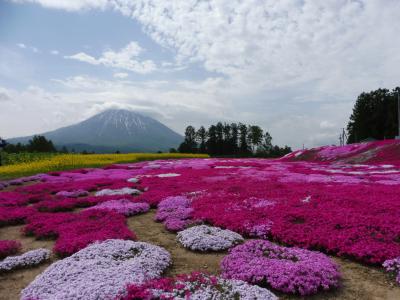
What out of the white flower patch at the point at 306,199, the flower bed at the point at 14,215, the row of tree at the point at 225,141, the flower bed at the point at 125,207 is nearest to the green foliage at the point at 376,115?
the row of tree at the point at 225,141

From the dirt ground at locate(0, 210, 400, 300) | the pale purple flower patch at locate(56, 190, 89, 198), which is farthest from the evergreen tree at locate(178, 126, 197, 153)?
the dirt ground at locate(0, 210, 400, 300)

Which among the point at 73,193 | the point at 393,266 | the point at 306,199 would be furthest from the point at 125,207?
the point at 393,266

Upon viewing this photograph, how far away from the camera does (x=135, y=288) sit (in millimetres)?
6414

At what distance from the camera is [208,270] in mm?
8078

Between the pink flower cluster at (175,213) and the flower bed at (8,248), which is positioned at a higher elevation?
the pink flower cluster at (175,213)

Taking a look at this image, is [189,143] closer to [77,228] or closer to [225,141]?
[225,141]

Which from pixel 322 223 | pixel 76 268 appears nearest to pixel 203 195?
pixel 322 223

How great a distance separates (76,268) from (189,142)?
118988 mm

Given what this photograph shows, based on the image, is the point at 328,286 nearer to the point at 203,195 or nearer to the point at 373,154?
the point at 203,195

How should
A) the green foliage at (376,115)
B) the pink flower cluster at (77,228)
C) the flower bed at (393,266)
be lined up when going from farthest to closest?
the green foliage at (376,115), the pink flower cluster at (77,228), the flower bed at (393,266)

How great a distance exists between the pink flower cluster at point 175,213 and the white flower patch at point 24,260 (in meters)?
4.26

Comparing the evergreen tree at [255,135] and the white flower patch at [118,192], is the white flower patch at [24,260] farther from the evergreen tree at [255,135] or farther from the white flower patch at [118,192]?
the evergreen tree at [255,135]

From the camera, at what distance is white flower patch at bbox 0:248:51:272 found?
27.8 feet

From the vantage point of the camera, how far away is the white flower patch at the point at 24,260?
848 cm
